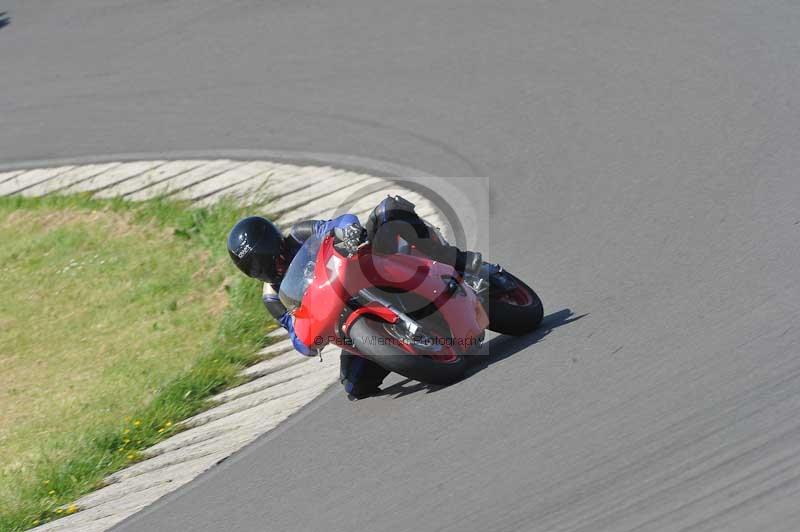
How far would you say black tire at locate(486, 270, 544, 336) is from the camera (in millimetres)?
6754

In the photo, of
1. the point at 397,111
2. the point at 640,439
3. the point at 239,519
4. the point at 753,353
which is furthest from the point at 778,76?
the point at 239,519

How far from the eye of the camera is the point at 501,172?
31.4 ft

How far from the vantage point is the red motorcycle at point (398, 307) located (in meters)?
6.32

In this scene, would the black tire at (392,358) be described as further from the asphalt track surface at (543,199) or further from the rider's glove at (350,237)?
the rider's glove at (350,237)

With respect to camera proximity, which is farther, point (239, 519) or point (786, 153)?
point (786, 153)

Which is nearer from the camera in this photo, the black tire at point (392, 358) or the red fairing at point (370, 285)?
the black tire at point (392, 358)

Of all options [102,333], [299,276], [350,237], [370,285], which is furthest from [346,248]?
[102,333]

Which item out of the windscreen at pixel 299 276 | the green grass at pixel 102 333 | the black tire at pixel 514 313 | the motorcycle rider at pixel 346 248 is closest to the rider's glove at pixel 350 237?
the motorcycle rider at pixel 346 248

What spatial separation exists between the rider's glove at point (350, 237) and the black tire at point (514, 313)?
0.94 meters

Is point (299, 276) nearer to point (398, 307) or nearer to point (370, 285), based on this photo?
point (370, 285)

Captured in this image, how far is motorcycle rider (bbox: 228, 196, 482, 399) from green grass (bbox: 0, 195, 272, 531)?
1745 mm

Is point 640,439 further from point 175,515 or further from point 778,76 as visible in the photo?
point 778,76

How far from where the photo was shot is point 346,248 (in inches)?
250

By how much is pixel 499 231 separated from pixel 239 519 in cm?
350
